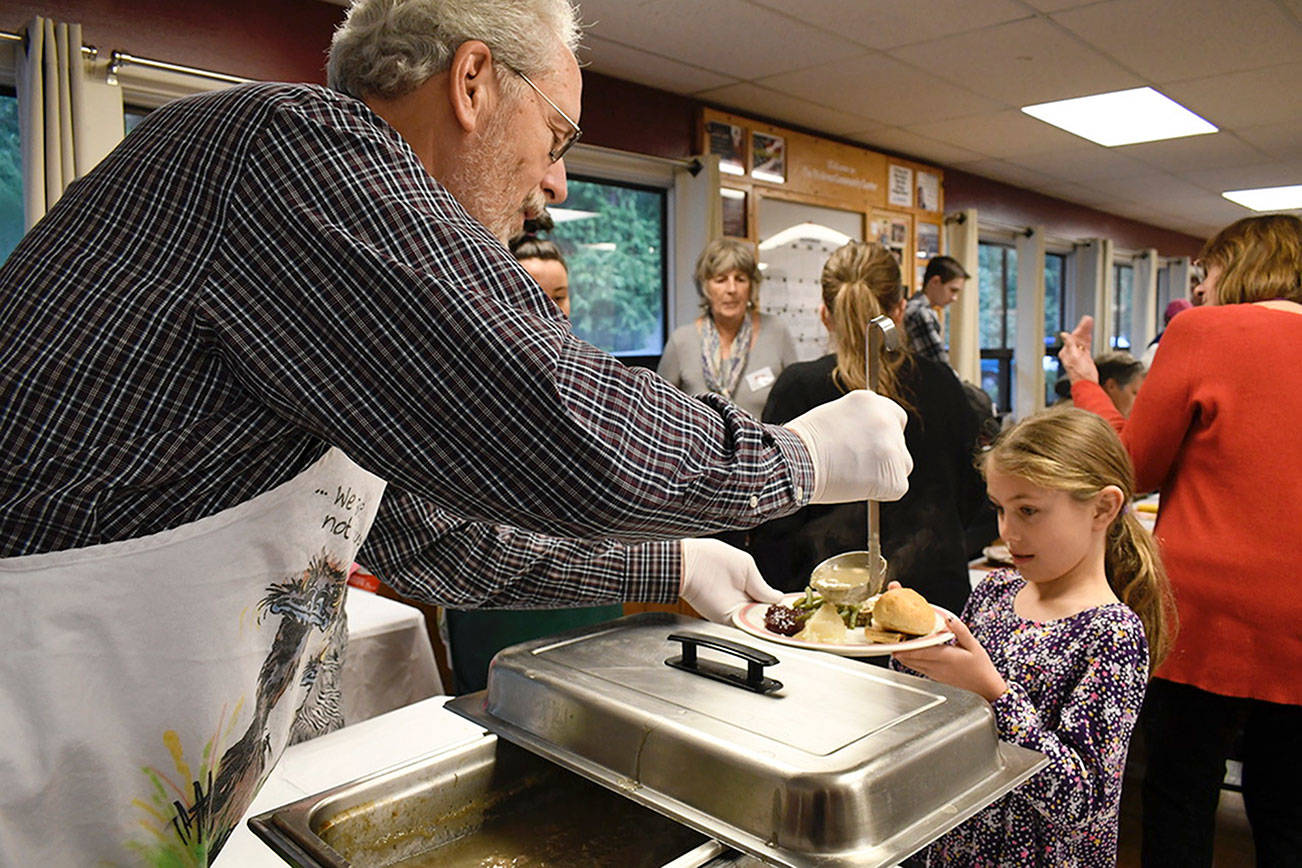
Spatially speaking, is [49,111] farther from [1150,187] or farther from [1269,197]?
[1269,197]

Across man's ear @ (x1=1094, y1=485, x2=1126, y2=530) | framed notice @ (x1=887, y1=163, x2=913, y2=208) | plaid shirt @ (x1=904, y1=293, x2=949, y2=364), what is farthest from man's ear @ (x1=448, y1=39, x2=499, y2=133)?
framed notice @ (x1=887, y1=163, x2=913, y2=208)

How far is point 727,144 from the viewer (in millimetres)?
5000

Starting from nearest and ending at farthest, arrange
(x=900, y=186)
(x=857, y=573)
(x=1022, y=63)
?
(x=857, y=573) < (x=1022, y=63) < (x=900, y=186)

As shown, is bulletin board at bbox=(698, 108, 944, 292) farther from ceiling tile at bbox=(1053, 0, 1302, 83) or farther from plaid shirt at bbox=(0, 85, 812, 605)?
plaid shirt at bbox=(0, 85, 812, 605)

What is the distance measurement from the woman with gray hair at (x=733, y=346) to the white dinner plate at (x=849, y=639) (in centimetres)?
239

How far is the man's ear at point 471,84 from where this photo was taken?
2.93ft

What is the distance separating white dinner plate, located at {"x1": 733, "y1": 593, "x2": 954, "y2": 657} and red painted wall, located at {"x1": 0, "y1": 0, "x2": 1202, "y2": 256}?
2.72 meters

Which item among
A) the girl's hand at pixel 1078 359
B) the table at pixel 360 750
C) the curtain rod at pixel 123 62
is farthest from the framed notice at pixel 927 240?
the table at pixel 360 750

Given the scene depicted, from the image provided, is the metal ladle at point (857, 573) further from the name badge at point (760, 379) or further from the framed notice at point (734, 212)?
the framed notice at point (734, 212)

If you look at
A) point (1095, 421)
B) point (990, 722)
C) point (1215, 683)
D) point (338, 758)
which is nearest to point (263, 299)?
point (990, 722)

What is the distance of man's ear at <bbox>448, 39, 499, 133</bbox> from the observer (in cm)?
89

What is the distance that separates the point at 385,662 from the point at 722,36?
2.81 m

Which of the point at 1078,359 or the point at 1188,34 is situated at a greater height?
the point at 1188,34

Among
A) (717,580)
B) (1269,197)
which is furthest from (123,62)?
(1269,197)
